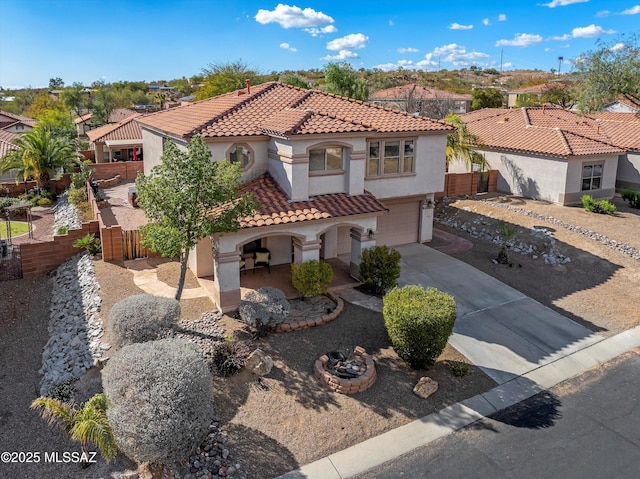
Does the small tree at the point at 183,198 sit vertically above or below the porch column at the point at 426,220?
above

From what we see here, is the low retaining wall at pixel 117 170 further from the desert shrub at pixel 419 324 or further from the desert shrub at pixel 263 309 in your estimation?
the desert shrub at pixel 419 324

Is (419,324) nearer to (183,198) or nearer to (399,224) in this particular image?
(183,198)

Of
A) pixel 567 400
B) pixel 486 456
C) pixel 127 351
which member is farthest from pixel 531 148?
pixel 127 351

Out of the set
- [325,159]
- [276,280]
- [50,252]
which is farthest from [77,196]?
[325,159]

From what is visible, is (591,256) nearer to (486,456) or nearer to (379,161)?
(379,161)

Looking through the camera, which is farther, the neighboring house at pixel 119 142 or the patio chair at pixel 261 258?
the neighboring house at pixel 119 142

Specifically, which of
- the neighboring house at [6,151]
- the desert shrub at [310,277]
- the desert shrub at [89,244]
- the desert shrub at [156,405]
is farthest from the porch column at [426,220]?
the neighboring house at [6,151]

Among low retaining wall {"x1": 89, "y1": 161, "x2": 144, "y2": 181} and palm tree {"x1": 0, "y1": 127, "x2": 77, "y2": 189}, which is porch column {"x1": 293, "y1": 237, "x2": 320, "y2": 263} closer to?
palm tree {"x1": 0, "y1": 127, "x2": 77, "y2": 189}
